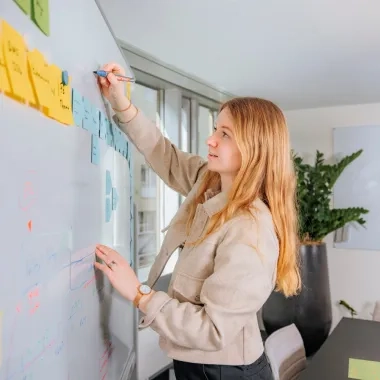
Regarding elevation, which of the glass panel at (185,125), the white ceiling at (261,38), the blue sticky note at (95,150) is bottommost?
the blue sticky note at (95,150)

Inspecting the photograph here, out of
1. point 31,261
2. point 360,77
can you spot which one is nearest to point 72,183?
point 31,261

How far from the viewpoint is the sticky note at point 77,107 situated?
86cm

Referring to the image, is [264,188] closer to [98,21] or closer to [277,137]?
[277,137]

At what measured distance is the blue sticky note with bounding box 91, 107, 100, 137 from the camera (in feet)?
3.29

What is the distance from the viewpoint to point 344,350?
1.82 meters

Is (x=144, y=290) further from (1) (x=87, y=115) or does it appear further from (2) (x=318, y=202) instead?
(2) (x=318, y=202)

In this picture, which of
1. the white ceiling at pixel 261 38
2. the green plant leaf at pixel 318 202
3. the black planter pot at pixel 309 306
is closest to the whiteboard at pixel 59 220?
the white ceiling at pixel 261 38

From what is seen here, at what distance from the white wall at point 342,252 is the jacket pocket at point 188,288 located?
2.79 m

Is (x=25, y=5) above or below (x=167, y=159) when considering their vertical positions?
above

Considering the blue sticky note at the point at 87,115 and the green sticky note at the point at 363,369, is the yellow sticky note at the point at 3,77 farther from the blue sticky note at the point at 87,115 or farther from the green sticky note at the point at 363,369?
the green sticky note at the point at 363,369

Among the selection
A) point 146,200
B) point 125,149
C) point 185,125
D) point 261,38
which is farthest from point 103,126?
point 185,125

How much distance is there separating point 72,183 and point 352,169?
10.2 ft

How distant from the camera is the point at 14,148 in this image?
59 centimetres

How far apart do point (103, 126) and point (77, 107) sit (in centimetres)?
23
